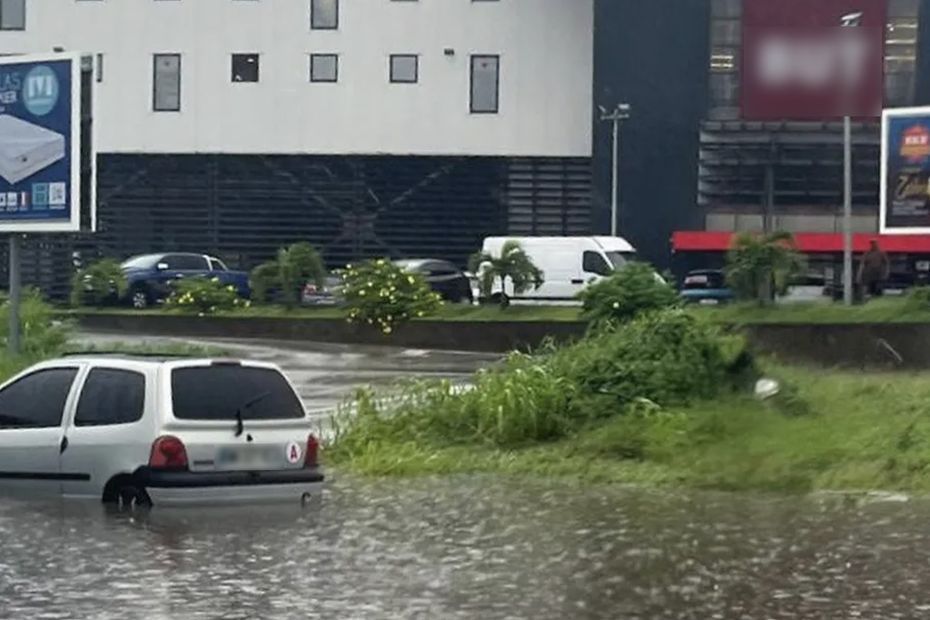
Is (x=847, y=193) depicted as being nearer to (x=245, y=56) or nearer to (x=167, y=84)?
(x=245, y=56)

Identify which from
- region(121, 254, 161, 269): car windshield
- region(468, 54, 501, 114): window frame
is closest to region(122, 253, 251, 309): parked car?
region(121, 254, 161, 269): car windshield

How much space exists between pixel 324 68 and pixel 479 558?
48.2 meters

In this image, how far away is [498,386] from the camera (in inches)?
731

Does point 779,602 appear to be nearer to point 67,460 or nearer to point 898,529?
point 898,529

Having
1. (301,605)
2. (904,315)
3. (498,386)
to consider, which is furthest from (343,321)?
(301,605)

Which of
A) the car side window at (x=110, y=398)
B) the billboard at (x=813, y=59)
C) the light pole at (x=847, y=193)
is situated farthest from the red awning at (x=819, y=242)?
the car side window at (x=110, y=398)

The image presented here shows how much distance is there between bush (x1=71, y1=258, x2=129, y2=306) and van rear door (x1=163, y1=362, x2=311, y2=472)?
2896 centimetres

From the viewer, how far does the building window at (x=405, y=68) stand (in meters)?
59.3

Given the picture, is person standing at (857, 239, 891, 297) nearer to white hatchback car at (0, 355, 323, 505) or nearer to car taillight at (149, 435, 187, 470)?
white hatchback car at (0, 355, 323, 505)

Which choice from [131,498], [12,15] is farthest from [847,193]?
[131,498]

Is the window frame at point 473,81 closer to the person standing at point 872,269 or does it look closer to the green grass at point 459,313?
the person standing at point 872,269

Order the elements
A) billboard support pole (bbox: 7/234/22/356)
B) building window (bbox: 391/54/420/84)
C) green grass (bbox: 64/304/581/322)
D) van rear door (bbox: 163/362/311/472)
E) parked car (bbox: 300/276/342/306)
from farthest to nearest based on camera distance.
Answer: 1. building window (bbox: 391/54/420/84)
2. parked car (bbox: 300/276/342/306)
3. green grass (bbox: 64/304/581/322)
4. billboard support pole (bbox: 7/234/22/356)
5. van rear door (bbox: 163/362/311/472)

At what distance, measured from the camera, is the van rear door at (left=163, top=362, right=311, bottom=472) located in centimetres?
1373

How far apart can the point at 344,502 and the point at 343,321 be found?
66.7 ft
